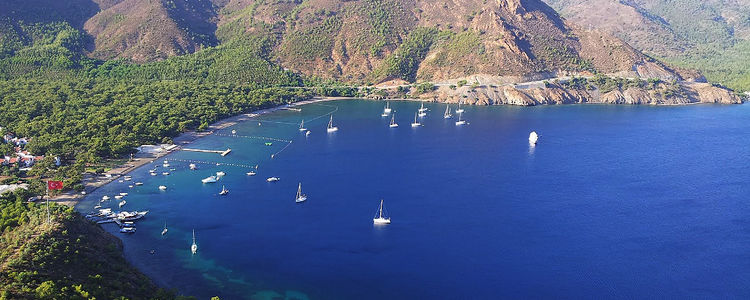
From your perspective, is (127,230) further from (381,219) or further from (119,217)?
(381,219)

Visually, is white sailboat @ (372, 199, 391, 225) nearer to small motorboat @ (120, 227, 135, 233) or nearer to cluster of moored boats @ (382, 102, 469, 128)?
small motorboat @ (120, 227, 135, 233)

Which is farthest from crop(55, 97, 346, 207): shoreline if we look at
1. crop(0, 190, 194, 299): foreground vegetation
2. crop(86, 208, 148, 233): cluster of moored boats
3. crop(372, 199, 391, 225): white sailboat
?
crop(372, 199, 391, 225): white sailboat

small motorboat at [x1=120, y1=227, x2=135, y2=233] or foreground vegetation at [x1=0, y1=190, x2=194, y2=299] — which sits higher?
foreground vegetation at [x1=0, y1=190, x2=194, y2=299]

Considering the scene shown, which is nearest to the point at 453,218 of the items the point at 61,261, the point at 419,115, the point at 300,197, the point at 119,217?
the point at 300,197

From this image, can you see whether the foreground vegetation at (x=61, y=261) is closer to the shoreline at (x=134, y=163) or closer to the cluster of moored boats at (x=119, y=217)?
the cluster of moored boats at (x=119, y=217)

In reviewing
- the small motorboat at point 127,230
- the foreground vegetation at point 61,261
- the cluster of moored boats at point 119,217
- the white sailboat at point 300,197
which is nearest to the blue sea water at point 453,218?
the small motorboat at point 127,230

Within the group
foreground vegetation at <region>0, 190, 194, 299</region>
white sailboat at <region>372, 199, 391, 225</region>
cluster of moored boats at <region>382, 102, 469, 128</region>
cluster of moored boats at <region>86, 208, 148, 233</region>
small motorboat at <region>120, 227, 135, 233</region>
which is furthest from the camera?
cluster of moored boats at <region>382, 102, 469, 128</region>

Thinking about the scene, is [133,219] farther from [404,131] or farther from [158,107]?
[404,131]
